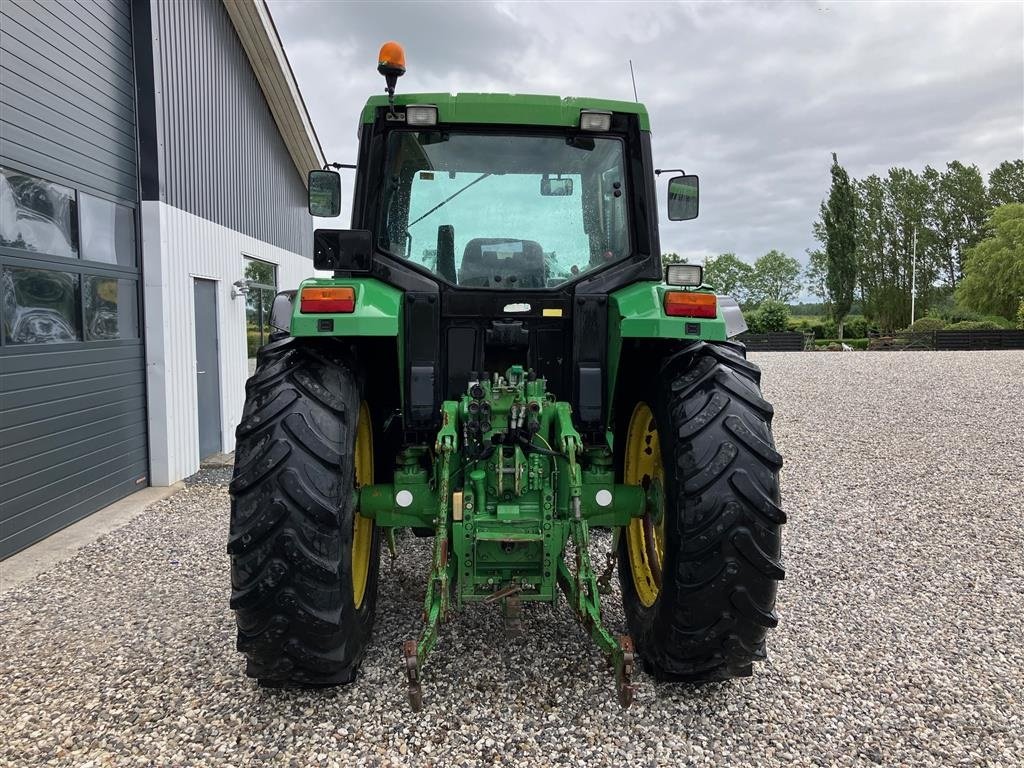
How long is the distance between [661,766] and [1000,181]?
54486 mm

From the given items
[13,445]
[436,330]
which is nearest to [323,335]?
[436,330]

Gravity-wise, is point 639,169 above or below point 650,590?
above

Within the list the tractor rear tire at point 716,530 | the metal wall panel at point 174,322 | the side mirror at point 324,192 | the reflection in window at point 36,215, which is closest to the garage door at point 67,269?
the reflection in window at point 36,215

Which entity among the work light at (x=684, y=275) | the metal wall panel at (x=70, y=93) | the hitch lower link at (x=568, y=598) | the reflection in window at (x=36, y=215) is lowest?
the hitch lower link at (x=568, y=598)

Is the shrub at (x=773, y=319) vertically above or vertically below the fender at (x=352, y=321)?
above

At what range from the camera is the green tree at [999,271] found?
116 feet

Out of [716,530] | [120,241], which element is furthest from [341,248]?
[120,241]

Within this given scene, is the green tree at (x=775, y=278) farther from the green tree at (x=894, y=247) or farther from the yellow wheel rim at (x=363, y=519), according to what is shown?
the yellow wheel rim at (x=363, y=519)

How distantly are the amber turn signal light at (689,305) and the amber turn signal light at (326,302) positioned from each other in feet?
4.08

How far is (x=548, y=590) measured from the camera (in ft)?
8.96

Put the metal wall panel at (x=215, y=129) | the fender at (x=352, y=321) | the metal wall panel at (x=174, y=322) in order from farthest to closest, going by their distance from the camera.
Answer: the metal wall panel at (x=215, y=129) → the metal wall panel at (x=174, y=322) → the fender at (x=352, y=321)

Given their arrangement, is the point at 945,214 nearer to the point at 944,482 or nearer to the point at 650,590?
the point at 944,482

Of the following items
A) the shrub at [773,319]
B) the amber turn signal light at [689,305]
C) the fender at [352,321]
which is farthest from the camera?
the shrub at [773,319]

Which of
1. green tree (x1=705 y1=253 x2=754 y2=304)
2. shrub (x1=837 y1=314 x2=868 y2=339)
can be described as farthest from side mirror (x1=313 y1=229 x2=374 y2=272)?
green tree (x1=705 y1=253 x2=754 y2=304)
